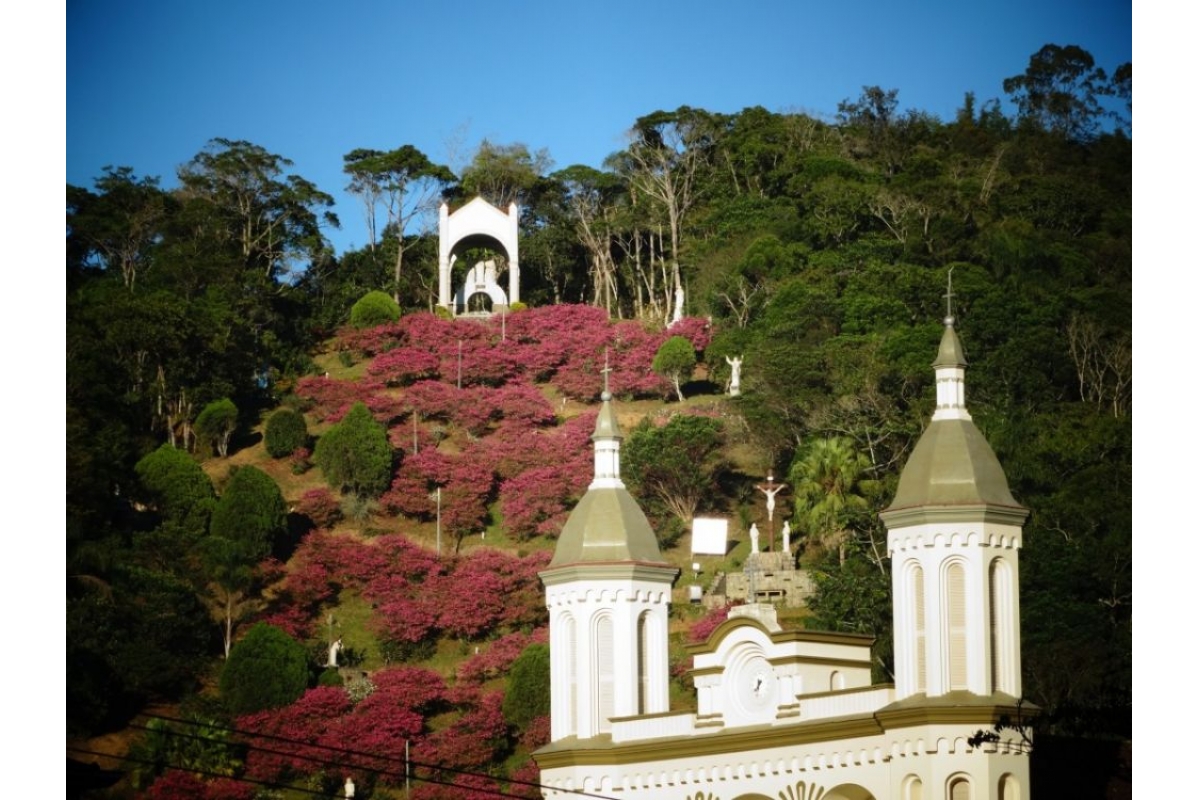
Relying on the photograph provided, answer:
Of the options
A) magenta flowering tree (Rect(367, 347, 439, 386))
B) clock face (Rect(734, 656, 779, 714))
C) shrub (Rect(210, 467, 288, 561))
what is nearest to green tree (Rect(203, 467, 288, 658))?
shrub (Rect(210, 467, 288, 561))

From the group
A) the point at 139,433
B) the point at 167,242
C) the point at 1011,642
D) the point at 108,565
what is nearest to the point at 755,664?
the point at 1011,642

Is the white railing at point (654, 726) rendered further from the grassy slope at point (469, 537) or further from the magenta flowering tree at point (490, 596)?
the magenta flowering tree at point (490, 596)

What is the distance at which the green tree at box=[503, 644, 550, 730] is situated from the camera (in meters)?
43.2

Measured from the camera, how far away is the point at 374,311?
67562 millimetres

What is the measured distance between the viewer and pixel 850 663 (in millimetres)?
29750

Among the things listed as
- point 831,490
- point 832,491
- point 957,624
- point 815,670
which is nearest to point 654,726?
point 815,670

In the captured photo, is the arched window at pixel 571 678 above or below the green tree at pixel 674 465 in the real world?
below

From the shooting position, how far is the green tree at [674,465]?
52.4 metres


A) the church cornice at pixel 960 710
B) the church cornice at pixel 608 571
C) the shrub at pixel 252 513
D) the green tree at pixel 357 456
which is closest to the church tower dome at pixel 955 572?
the church cornice at pixel 960 710

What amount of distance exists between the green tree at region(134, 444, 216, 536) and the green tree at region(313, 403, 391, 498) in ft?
10.6

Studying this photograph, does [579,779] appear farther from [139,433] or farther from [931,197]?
[931,197]

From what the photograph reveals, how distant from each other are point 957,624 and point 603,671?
5.72 meters

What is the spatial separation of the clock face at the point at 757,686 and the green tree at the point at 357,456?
85.9ft

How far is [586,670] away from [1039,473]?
16.6 m
